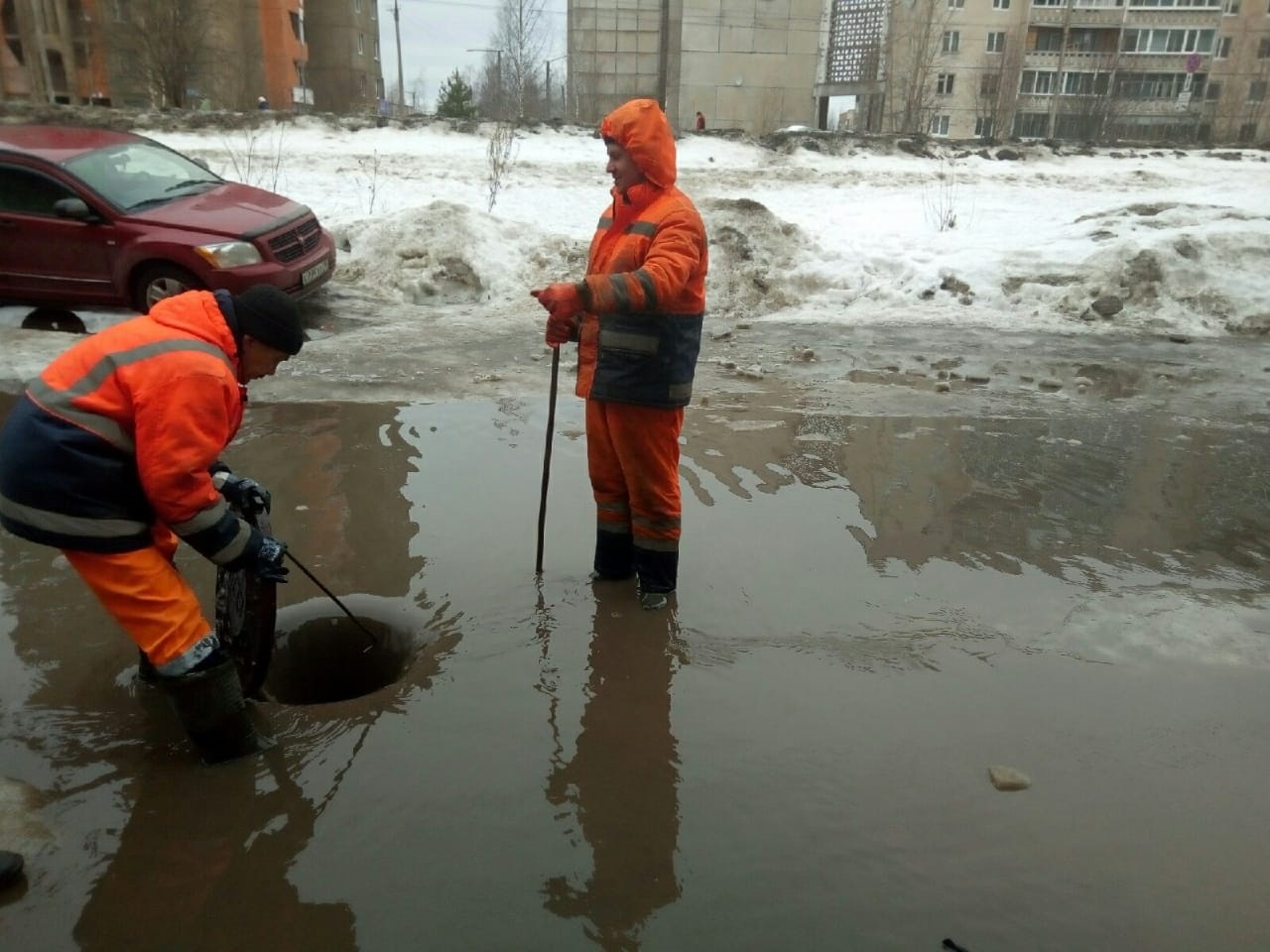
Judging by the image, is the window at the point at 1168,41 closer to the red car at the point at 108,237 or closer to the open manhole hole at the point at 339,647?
the red car at the point at 108,237

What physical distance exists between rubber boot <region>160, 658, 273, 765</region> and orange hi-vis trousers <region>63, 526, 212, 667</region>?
0.34ft

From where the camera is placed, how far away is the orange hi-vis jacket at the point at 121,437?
249 centimetres

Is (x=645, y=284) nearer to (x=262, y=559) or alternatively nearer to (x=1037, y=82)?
(x=262, y=559)

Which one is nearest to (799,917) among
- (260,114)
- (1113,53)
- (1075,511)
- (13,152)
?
(1075,511)

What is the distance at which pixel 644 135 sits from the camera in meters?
3.55

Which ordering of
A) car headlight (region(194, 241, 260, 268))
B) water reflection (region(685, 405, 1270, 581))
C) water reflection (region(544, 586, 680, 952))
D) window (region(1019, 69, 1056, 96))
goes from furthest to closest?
window (region(1019, 69, 1056, 96)) → car headlight (region(194, 241, 260, 268)) → water reflection (region(685, 405, 1270, 581)) → water reflection (region(544, 586, 680, 952))

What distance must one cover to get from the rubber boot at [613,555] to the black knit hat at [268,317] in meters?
1.75

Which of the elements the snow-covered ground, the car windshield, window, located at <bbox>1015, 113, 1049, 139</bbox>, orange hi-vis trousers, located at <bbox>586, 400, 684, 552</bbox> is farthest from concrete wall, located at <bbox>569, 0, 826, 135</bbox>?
orange hi-vis trousers, located at <bbox>586, 400, 684, 552</bbox>

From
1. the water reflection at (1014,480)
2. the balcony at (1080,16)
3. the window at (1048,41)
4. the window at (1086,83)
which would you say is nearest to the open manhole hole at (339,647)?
the water reflection at (1014,480)

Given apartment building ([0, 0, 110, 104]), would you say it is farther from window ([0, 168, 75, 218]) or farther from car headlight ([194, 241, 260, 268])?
car headlight ([194, 241, 260, 268])

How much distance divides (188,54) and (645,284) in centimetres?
2463

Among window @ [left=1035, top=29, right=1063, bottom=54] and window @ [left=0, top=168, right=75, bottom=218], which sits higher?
window @ [left=1035, top=29, right=1063, bottom=54]

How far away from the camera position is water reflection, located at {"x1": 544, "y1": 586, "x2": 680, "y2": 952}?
7.97 ft

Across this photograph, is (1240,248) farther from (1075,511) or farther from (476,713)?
(476,713)
